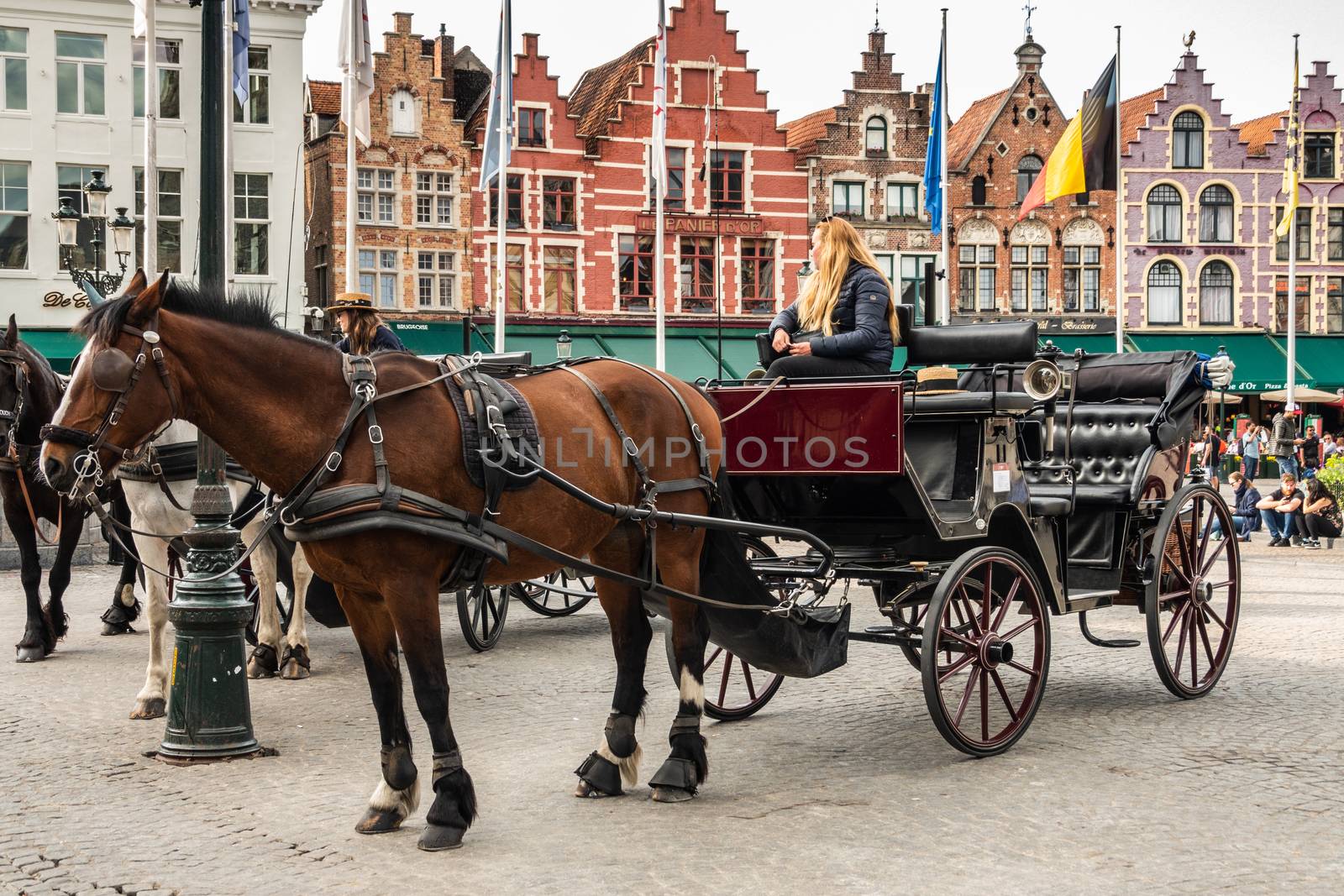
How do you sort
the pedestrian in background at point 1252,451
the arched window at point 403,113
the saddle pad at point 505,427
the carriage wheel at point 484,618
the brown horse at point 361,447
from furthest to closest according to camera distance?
the arched window at point 403,113 < the pedestrian in background at point 1252,451 < the carriage wheel at point 484,618 < the saddle pad at point 505,427 < the brown horse at point 361,447

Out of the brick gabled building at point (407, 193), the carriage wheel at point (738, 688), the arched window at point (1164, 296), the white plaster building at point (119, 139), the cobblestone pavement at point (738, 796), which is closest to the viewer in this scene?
the cobblestone pavement at point (738, 796)

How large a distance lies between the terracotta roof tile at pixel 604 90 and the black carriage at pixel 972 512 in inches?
1261

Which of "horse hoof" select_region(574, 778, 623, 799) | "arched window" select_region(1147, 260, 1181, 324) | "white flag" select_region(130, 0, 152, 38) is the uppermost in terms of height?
"white flag" select_region(130, 0, 152, 38)

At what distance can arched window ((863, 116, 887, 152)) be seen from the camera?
39938 mm

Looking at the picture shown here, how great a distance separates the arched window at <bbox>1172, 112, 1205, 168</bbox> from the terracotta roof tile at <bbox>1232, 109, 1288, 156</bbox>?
1.39m

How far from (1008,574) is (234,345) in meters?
3.52

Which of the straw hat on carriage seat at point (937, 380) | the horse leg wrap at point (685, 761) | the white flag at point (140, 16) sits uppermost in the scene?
the white flag at point (140, 16)

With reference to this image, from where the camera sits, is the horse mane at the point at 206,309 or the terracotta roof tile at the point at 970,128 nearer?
the horse mane at the point at 206,309

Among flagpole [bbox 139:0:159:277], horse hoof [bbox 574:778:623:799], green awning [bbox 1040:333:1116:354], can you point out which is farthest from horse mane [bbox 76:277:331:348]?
green awning [bbox 1040:333:1116:354]

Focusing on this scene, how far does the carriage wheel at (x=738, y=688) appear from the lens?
261 inches

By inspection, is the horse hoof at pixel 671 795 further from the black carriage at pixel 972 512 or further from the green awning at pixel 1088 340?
the green awning at pixel 1088 340

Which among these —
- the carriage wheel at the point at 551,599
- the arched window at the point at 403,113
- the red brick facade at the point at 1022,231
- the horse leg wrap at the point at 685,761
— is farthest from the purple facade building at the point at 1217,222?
the horse leg wrap at the point at 685,761

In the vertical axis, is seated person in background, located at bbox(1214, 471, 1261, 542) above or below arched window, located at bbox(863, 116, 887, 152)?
below

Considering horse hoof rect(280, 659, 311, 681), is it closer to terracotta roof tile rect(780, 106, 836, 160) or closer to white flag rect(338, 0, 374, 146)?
white flag rect(338, 0, 374, 146)
